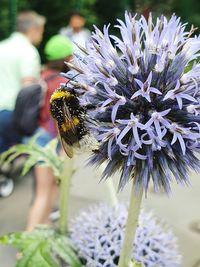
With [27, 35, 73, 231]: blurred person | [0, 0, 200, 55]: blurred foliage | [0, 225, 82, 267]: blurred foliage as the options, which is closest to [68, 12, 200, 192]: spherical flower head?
[0, 225, 82, 267]: blurred foliage

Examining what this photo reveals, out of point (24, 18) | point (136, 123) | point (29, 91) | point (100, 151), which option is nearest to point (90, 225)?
point (100, 151)

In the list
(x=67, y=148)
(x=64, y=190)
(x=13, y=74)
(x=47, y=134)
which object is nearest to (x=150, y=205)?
(x=47, y=134)

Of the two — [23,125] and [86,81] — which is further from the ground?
[23,125]

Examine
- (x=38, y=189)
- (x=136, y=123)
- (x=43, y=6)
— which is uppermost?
(x=43, y=6)

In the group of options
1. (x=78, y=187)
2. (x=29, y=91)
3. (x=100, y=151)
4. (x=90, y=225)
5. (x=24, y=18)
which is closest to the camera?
(x=100, y=151)

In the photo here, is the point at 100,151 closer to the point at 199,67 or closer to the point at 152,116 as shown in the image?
the point at 152,116

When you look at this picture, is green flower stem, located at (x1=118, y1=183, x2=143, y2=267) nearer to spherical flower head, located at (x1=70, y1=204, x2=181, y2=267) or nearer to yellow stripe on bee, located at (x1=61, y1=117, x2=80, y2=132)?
yellow stripe on bee, located at (x1=61, y1=117, x2=80, y2=132)
